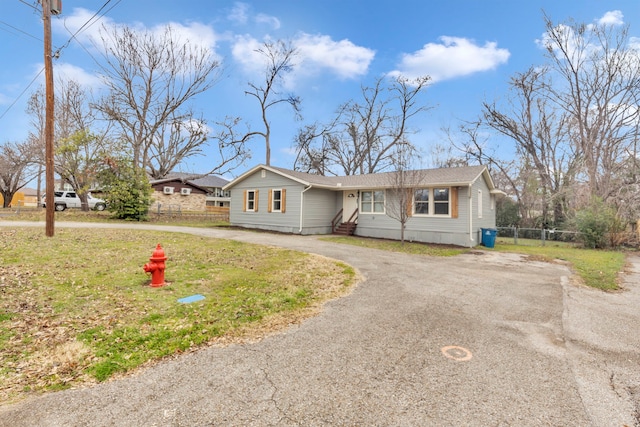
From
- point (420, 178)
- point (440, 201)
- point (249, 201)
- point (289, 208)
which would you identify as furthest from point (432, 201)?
point (249, 201)

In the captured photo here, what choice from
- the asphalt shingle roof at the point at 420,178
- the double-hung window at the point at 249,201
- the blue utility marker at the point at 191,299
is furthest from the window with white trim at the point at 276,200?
the blue utility marker at the point at 191,299

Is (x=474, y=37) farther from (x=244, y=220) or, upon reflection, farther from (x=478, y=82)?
(x=244, y=220)

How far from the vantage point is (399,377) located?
2.59 m

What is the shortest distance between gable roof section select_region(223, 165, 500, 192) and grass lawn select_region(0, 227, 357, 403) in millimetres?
7184

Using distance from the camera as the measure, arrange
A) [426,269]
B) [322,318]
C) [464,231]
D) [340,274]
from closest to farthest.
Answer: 1. [322,318]
2. [340,274]
3. [426,269]
4. [464,231]

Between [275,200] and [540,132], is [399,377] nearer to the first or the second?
[275,200]

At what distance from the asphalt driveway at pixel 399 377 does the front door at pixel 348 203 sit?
11.3m

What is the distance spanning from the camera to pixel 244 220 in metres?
17.7

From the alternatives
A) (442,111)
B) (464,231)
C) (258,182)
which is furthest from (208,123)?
(464,231)

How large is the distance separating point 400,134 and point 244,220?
18511 millimetres

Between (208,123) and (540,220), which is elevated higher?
(208,123)

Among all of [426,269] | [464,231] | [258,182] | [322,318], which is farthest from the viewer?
[258,182]

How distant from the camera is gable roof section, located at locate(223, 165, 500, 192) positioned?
12.6 m

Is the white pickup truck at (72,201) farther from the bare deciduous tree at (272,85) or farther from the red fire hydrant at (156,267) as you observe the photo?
the red fire hydrant at (156,267)
